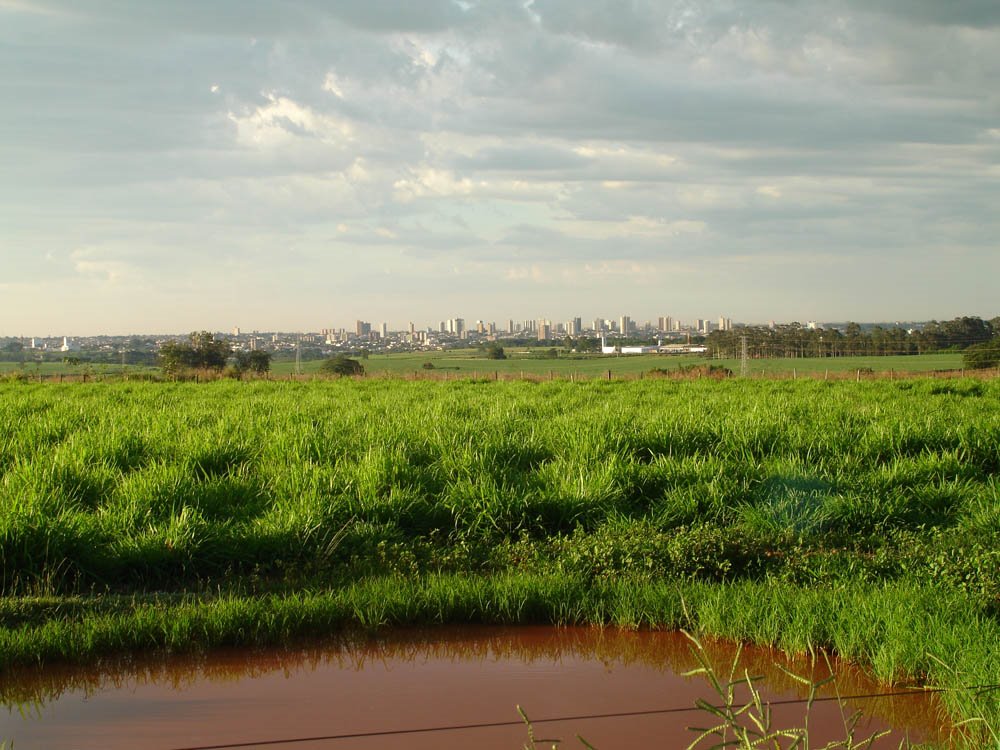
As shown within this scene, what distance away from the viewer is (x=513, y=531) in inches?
272

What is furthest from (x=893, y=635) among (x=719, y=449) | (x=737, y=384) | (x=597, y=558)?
(x=737, y=384)

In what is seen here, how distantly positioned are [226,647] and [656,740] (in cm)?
247

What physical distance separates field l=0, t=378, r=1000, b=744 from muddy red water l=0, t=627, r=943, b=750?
0.70ft

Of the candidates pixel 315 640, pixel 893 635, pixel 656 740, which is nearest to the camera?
pixel 656 740

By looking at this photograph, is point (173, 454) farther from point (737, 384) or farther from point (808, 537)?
point (737, 384)

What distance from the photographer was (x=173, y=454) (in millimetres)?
8828

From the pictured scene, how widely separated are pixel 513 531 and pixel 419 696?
2880 millimetres

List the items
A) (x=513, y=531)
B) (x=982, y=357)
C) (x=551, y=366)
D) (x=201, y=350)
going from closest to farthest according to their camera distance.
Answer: (x=513, y=531) < (x=201, y=350) < (x=982, y=357) < (x=551, y=366)

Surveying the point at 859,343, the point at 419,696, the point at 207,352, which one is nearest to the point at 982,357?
the point at 859,343

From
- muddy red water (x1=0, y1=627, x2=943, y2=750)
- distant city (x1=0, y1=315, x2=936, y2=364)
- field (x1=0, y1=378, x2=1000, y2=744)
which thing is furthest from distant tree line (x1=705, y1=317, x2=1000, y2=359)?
muddy red water (x1=0, y1=627, x2=943, y2=750)

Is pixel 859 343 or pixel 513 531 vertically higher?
pixel 859 343

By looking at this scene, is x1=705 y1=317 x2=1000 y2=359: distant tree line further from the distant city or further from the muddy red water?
the muddy red water

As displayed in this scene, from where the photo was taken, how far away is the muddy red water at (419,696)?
3629mm

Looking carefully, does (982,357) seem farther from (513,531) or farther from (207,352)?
(513,531)
